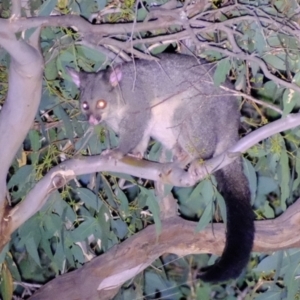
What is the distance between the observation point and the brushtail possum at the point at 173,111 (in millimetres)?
3297

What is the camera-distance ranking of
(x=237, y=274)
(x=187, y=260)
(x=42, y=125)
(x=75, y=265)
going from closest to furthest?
(x=237, y=274) < (x=42, y=125) < (x=75, y=265) < (x=187, y=260)

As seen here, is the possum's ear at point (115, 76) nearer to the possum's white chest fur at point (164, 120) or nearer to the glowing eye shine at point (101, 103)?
the glowing eye shine at point (101, 103)

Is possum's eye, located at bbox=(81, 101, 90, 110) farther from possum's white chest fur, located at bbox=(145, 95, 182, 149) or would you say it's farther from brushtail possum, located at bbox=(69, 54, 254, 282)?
possum's white chest fur, located at bbox=(145, 95, 182, 149)

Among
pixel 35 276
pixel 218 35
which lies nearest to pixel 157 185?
pixel 218 35

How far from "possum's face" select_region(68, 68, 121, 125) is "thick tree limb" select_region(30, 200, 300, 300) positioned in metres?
0.65

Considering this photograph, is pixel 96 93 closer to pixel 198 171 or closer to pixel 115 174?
pixel 115 174

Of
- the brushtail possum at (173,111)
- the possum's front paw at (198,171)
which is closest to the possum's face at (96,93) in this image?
the brushtail possum at (173,111)

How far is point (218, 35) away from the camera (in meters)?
3.42

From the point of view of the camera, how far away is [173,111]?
336 cm

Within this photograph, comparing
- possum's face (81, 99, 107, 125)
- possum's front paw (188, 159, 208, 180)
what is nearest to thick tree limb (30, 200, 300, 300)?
possum's front paw (188, 159, 208, 180)

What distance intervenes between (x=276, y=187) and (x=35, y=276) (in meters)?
1.67

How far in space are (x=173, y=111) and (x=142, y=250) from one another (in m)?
0.72

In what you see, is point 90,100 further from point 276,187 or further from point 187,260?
point 187,260

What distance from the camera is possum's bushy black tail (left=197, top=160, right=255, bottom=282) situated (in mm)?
2959
